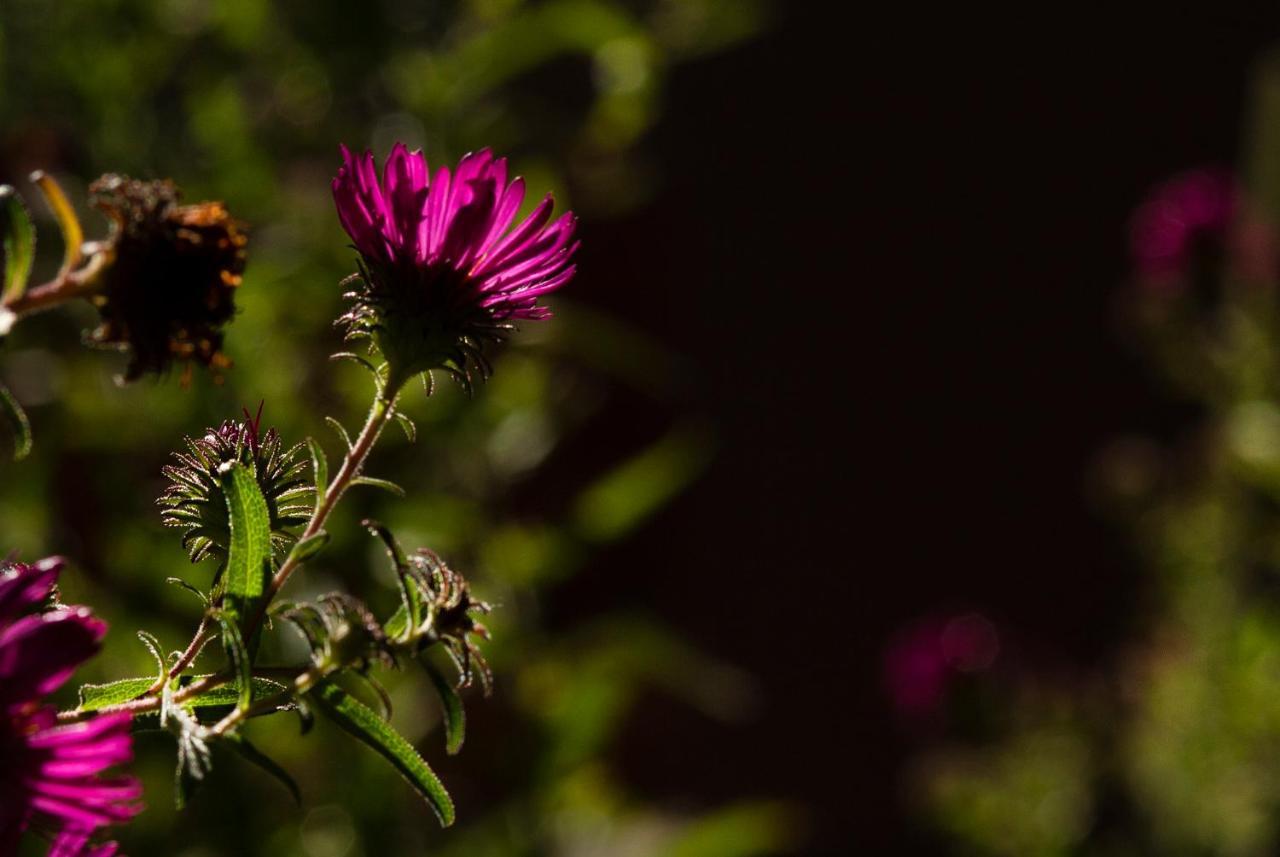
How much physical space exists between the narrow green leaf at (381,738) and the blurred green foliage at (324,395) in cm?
48

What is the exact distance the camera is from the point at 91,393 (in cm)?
83

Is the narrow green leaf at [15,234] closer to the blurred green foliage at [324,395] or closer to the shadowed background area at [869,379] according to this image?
the blurred green foliage at [324,395]

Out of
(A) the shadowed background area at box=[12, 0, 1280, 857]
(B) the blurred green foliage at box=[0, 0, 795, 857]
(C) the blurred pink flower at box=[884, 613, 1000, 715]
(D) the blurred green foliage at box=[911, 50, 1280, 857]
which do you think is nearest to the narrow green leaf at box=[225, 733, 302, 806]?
(B) the blurred green foliage at box=[0, 0, 795, 857]

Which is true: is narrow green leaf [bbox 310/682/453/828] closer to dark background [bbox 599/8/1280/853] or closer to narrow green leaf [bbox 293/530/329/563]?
narrow green leaf [bbox 293/530/329/563]

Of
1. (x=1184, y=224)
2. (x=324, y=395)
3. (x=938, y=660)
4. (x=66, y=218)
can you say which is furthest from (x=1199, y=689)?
(x=66, y=218)

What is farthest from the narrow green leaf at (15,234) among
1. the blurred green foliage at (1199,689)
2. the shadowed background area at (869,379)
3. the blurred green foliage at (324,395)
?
the shadowed background area at (869,379)

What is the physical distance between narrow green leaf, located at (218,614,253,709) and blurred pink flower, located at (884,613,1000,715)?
3.58 feet

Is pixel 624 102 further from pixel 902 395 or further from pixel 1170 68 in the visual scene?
pixel 1170 68

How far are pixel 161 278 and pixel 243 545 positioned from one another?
4cm

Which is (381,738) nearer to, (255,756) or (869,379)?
(255,756)

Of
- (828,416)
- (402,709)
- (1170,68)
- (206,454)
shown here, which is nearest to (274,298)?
(402,709)

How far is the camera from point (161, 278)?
22cm

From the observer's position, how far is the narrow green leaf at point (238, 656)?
21 centimetres

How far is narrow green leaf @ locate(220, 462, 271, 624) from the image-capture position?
223 millimetres
